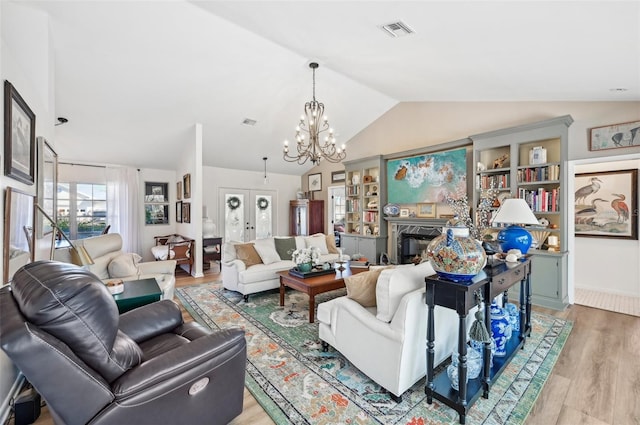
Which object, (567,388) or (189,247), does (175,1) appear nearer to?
(189,247)

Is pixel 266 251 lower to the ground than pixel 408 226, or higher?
lower

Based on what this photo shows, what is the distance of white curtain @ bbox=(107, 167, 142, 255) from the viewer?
621cm

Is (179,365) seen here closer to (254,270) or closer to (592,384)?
(254,270)

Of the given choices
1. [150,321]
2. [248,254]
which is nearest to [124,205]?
[248,254]

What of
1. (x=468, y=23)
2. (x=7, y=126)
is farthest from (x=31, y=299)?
(x=468, y=23)

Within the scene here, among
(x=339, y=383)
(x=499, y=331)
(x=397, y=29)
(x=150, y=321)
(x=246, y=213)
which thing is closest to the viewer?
(x=150, y=321)

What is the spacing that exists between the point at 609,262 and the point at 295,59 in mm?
5631

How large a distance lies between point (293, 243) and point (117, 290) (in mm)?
2623

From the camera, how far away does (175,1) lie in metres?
2.63

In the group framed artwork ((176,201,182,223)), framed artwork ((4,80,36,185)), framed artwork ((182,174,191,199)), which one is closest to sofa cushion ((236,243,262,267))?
framed artwork ((182,174,191,199))

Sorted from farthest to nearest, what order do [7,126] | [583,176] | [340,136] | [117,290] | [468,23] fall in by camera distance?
[340,136]
[583,176]
[117,290]
[468,23]
[7,126]

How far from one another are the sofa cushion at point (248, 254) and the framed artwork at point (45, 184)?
2.09 m

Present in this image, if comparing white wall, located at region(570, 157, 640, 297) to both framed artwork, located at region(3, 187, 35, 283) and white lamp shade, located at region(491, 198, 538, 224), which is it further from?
framed artwork, located at region(3, 187, 35, 283)

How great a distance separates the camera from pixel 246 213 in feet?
25.6
